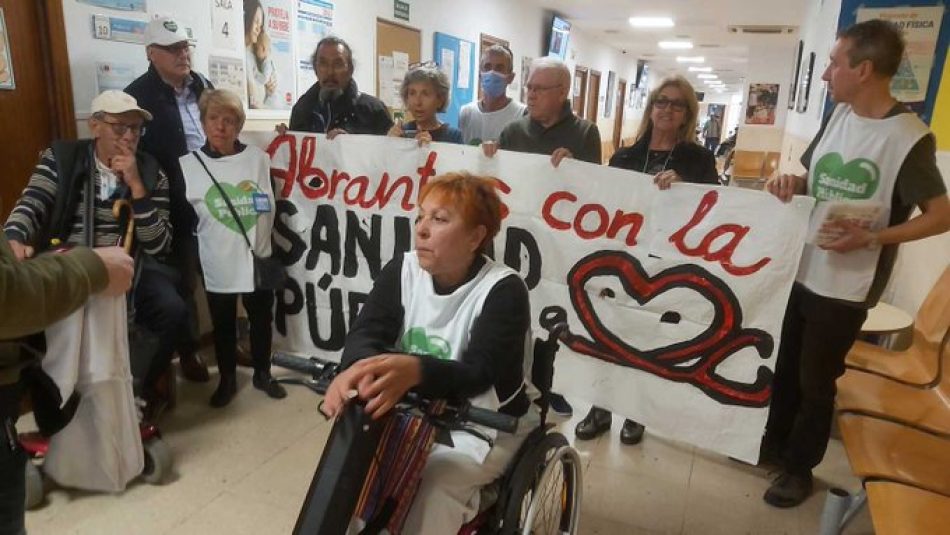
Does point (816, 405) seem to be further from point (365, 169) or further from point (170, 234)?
point (170, 234)

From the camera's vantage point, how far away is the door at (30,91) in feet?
7.60

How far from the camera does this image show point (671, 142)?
2217 mm

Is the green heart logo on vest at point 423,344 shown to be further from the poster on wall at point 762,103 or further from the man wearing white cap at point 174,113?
the poster on wall at point 762,103

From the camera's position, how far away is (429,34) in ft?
17.7

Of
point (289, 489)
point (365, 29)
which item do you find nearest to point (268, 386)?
point (289, 489)

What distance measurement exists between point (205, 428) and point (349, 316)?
72 cm

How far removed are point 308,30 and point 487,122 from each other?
1668mm

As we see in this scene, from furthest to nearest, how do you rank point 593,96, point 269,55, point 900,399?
point 593,96
point 269,55
point 900,399

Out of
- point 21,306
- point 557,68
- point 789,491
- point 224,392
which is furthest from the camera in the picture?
point 224,392

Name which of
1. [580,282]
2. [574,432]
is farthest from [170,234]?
[574,432]

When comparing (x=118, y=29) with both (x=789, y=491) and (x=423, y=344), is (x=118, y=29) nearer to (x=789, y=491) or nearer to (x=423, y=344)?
(x=423, y=344)

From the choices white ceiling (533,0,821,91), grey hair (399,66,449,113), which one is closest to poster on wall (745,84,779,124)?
white ceiling (533,0,821,91)

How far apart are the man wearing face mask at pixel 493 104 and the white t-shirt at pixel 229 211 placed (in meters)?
1.06

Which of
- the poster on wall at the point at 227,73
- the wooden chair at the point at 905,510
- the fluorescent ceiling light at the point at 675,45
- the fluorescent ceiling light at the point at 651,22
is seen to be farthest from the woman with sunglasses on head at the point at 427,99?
the fluorescent ceiling light at the point at 675,45
